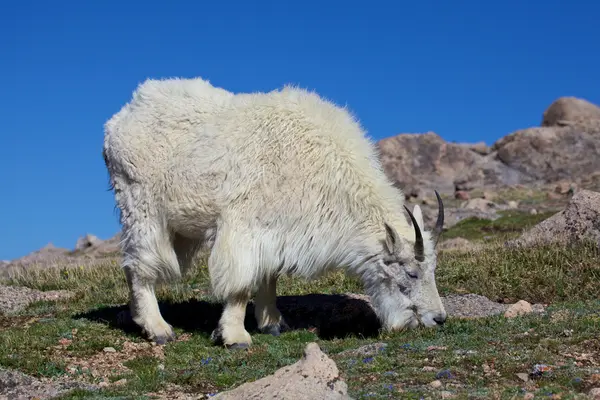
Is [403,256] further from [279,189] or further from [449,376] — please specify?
[449,376]

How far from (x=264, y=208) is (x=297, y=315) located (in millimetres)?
2225

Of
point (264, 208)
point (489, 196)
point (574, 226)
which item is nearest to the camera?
point (264, 208)

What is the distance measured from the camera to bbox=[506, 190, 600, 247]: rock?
1391 centimetres

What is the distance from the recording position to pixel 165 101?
1005cm

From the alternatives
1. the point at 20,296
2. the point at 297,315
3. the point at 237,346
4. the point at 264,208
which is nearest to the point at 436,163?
the point at 20,296

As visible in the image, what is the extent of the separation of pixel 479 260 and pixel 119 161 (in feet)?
19.9

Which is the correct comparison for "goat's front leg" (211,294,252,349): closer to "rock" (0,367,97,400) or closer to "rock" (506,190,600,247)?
"rock" (0,367,97,400)

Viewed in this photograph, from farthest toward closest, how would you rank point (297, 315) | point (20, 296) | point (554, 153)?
point (554, 153), point (20, 296), point (297, 315)

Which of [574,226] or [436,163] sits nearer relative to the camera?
[574,226]

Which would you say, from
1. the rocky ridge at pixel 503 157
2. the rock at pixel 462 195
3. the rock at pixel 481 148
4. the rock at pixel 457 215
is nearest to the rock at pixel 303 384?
the rock at pixel 457 215

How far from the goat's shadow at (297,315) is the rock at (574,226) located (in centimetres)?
456

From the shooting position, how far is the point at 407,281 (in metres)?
9.13

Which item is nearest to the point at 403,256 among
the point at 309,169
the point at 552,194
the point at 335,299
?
the point at 309,169

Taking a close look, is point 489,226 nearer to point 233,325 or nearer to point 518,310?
point 518,310
